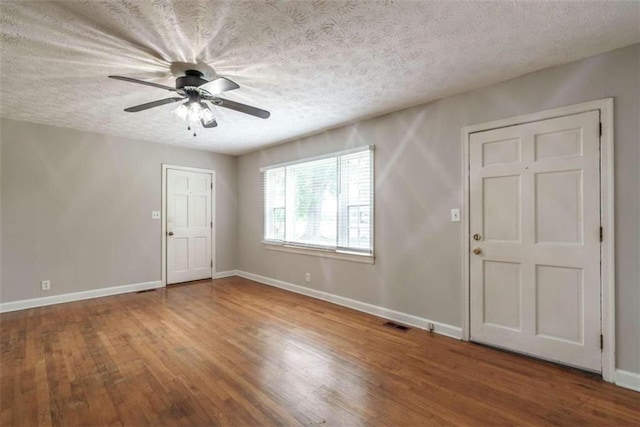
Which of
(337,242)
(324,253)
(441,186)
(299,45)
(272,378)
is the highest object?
(299,45)

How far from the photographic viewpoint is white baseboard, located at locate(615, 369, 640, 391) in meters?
2.09

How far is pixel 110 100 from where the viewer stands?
3.16 m

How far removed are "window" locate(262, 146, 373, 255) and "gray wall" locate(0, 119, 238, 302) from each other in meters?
1.86

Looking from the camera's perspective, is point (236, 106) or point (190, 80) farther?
point (236, 106)

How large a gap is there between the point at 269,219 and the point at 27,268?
336cm

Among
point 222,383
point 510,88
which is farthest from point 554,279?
point 222,383

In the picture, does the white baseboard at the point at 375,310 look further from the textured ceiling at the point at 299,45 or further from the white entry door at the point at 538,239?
the textured ceiling at the point at 299,45

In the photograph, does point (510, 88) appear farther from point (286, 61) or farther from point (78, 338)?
point (78, 338)

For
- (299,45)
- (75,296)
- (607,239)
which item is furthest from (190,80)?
(75,296)

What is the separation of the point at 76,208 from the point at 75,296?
1270 mm

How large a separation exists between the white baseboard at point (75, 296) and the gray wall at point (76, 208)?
64 mm

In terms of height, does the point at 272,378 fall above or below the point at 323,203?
below

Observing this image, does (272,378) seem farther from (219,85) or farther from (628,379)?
(628,379)

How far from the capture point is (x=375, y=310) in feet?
12.1
